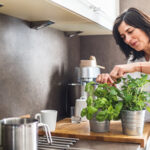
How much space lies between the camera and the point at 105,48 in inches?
84.6

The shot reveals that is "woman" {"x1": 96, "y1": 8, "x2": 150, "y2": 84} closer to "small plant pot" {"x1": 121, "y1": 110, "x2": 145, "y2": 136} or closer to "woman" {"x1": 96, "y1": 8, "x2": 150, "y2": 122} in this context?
"woman" {"x1": 96, "y1": 8, "x2": 150, "y2": 122}

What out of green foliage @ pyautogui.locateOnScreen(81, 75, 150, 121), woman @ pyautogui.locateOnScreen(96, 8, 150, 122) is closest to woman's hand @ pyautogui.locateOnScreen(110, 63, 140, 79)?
woman @ pyautogui.locateOnScreen(96, 8, 150, 122)

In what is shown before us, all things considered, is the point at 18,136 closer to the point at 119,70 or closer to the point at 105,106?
→ the point at 105,106

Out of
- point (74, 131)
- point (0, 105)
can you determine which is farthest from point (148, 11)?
point (0, 105)

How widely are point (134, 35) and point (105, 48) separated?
2.07 feet

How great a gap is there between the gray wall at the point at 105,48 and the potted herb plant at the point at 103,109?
808 mm

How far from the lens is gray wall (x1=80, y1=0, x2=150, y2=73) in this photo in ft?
7.00

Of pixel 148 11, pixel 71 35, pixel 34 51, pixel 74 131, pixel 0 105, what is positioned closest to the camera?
pixel 0 105

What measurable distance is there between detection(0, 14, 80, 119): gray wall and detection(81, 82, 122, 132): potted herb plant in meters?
0.34

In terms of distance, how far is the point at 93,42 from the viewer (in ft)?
7.05

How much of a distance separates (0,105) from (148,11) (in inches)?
54.9

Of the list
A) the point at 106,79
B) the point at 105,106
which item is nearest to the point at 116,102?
the point at 105,106

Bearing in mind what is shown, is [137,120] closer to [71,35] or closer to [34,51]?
[34,51]

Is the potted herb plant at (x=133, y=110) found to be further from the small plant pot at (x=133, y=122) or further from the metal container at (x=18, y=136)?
the metal container at (x=18, y=136)
